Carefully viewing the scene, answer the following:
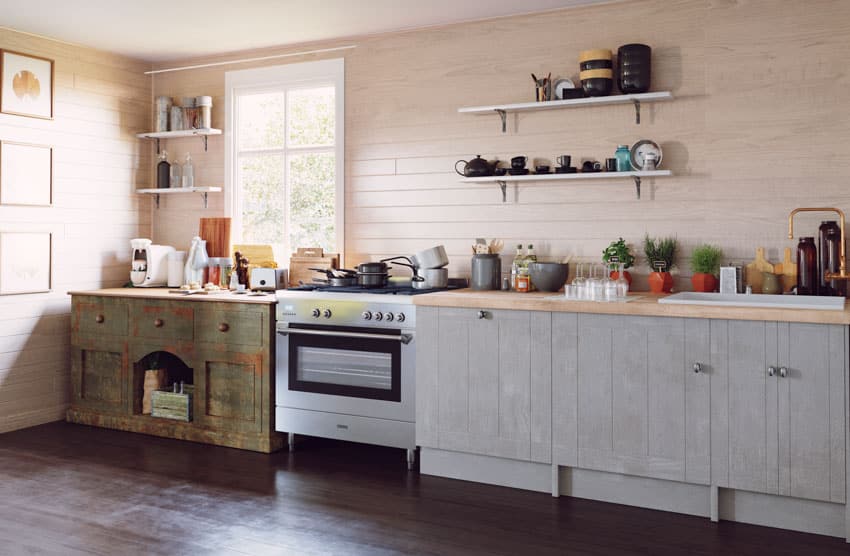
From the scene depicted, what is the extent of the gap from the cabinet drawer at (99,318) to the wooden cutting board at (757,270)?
12.3 feet

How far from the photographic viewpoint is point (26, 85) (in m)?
5.00

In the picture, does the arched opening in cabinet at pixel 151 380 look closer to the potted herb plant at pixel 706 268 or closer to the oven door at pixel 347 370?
the oven door at pixel 347 370

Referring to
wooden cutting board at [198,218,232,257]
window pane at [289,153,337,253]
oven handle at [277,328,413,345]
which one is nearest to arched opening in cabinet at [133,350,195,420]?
wooden cutting board at [198,218,232,257]

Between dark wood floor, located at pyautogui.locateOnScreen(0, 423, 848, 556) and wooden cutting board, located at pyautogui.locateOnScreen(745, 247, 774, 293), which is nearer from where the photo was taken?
dark wood floor, located at pyautogui.locateOnScreen(0, 423, 848, 556)

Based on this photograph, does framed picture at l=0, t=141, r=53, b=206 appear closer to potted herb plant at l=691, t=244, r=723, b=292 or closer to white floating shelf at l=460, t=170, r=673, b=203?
white floating shelf at l=460, t=170, r=673, b=203

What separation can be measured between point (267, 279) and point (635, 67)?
8.42 ft

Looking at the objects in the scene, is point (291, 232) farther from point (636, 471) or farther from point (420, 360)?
point (636, 471)

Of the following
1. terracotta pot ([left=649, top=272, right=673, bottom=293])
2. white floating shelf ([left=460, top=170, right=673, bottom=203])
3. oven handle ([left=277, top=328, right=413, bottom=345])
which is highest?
white floating shelf ([left=460, top=170, right=673, bottom=203])

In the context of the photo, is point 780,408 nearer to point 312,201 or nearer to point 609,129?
point 609,129

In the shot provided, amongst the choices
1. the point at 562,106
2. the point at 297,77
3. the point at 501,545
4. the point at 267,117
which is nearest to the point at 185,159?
the point at 267,117

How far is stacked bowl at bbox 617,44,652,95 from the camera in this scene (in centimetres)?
404

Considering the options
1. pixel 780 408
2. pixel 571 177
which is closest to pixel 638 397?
pixel 780 408

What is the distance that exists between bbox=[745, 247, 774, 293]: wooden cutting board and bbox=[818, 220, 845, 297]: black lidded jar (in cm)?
24

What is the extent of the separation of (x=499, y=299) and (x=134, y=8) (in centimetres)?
270
